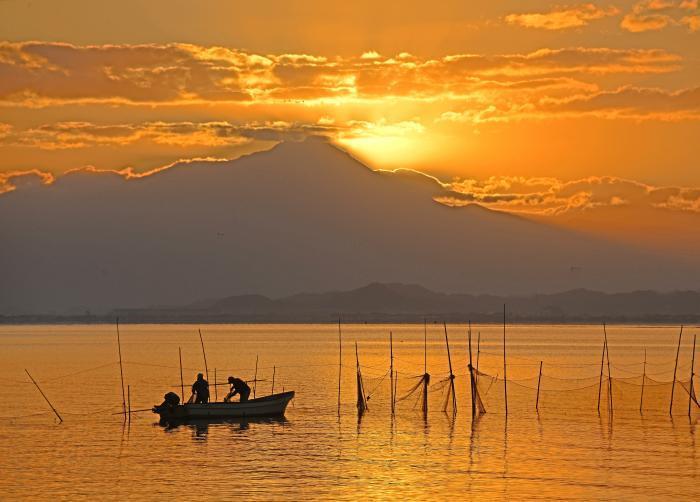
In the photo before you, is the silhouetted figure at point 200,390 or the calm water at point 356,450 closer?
the calm water at point 356,450

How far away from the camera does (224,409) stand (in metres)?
48.3

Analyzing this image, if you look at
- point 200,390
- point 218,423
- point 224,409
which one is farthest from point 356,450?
point 218,423

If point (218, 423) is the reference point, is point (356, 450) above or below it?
below

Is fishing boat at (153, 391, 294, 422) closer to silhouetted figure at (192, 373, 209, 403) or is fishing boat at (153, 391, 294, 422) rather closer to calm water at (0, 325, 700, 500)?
silhouetted figure at (192, 373, 209, 403)

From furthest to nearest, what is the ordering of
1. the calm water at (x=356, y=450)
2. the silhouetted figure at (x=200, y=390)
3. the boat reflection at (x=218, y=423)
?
the silhouetted figure at (x=200, y=390)
the boat reflection at (x=218, y=423)
the calm water at (x=356, y=450)

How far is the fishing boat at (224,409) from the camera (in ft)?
155

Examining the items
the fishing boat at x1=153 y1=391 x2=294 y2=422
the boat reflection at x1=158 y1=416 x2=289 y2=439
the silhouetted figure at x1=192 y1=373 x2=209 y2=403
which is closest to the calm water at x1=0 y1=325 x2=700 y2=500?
the boat reflection at x1=158 y1=416 x2=289 y2=439

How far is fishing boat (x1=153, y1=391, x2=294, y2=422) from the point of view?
47.1 meters

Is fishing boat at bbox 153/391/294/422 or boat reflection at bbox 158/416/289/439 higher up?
fishing boat at bbox 153/391/294/422

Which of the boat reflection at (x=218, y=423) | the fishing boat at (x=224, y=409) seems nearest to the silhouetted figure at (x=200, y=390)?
the fishing boat at (x=224, y=409)

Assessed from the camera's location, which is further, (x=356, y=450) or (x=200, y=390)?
(x=200, y=390)

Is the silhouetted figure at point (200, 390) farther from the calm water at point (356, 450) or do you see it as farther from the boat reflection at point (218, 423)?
the calm water at point (356, 450)

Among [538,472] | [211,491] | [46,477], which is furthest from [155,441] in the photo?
[538,472]

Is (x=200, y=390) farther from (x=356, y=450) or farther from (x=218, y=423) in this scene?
(x=356, y=450)
